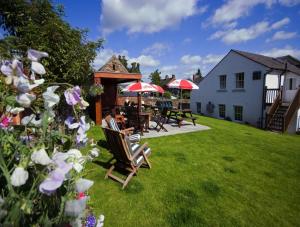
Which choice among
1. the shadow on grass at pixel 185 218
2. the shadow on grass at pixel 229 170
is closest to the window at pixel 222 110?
the shadow on grass at pixel 229 170

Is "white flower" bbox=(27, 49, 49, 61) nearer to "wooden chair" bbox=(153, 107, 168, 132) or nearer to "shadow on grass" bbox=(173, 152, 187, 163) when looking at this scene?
"shadow on grass" bbox=(173, 152, 187, 163)

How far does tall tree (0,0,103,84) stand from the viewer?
6969 millimetres

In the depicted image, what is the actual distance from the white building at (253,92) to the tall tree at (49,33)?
12487 millimetres

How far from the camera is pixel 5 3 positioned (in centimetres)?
750

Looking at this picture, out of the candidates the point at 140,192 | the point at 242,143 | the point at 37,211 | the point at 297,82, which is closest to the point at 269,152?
the point at 242,143

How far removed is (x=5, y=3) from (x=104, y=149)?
265 inches

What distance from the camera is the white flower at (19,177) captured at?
1.89 feet

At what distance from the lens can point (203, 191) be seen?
3893mm

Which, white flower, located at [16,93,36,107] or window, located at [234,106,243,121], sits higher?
white flower, located at [16,93,36,107]

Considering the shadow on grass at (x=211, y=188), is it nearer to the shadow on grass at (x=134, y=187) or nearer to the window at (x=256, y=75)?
the shadow on grass at (x=134, y=187)

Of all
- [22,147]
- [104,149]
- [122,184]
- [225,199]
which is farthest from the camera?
[104,149]

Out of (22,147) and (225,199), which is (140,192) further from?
(22,147)

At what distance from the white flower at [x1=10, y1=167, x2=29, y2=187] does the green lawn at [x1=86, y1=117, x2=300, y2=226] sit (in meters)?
2.04

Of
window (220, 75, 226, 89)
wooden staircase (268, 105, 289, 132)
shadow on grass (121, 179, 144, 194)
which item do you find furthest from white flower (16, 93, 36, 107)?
window (220, 75, 226, 89)
